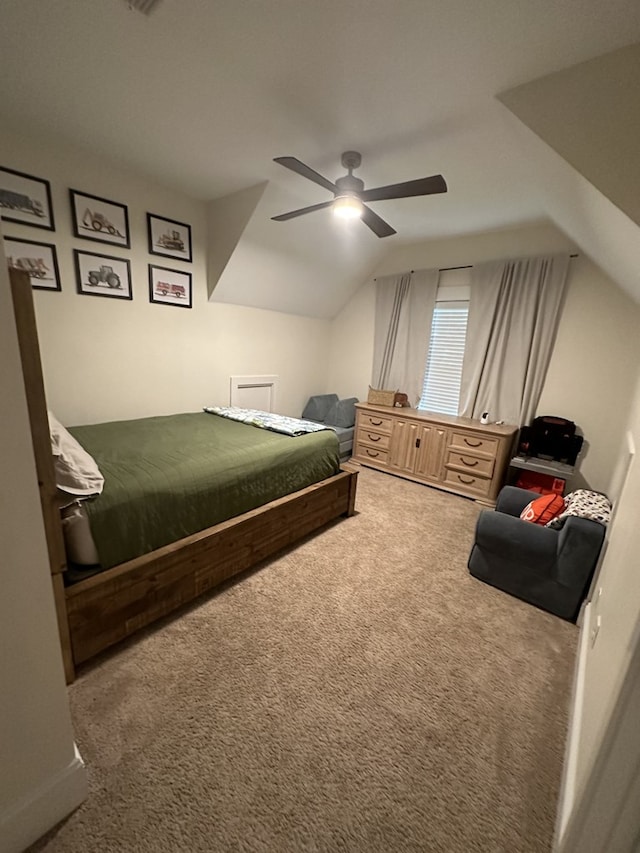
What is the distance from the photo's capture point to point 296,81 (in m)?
1.63

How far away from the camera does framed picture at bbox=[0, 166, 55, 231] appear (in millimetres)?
2178

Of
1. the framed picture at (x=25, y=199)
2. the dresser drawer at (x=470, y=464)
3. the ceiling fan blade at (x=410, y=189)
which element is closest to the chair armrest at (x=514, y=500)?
the dresser drawer at (x=470, y=464)

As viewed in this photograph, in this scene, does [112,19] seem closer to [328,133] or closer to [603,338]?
[328,133]

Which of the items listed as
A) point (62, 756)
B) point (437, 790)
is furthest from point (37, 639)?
point (437, 790)

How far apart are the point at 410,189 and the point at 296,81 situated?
0.76 m

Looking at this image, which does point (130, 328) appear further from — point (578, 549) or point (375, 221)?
point (578, 549)

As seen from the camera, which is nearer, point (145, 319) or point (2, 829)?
point (2, 829)

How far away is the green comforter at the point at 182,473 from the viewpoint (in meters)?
1.54

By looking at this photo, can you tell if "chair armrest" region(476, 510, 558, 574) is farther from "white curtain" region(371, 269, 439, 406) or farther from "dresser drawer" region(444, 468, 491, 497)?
"white curtain" region(371, 269, 439, 406)

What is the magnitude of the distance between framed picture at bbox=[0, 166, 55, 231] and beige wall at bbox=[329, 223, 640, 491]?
3747 millimetres

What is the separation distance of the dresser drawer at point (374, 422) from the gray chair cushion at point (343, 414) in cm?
26

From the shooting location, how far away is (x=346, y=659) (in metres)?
1.59

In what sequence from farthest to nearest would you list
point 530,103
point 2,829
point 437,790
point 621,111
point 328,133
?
point 328,133
point 530,103
point 621,111
point 437,790
point 2,829

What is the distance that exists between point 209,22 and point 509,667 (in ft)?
10.3
